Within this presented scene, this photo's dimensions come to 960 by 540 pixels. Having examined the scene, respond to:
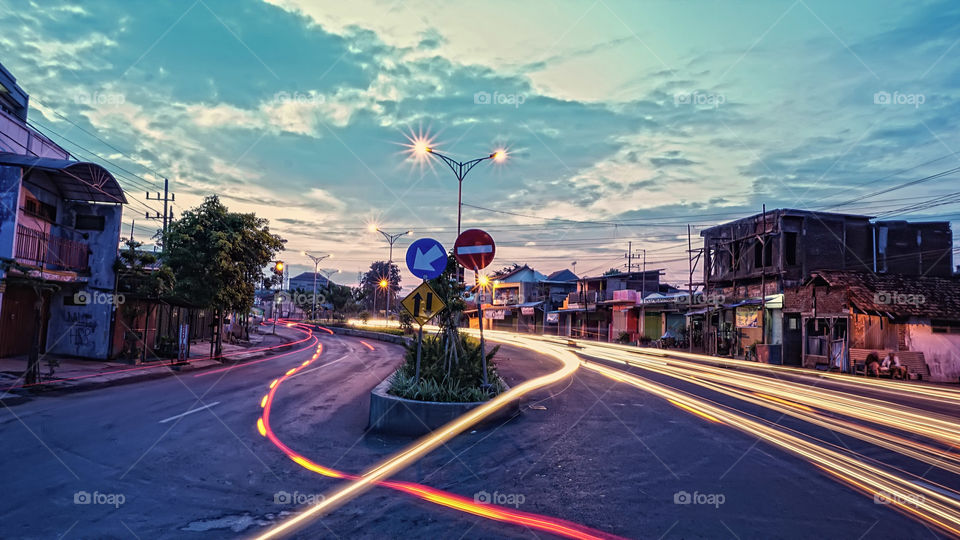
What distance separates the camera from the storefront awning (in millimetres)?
18875

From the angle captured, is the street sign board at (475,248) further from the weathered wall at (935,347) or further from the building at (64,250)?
the weathered wall at (935,347)

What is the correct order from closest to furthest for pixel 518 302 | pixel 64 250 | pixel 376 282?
pixel 64 250 < pixel 518 302 < pixel 376 282

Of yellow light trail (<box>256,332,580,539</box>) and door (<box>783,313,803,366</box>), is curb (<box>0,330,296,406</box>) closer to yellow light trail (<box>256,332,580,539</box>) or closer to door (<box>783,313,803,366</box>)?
yellow light trail (<box>256,332,580,539</box>)

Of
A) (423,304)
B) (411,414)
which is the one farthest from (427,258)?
(411,414)

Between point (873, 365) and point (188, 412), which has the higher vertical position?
point (873, 365)

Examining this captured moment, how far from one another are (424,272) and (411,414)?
2.85 metres

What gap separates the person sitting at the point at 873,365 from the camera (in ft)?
85.9

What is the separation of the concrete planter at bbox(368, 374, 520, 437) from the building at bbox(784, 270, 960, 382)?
85.3 feet

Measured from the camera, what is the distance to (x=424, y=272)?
11.1 m

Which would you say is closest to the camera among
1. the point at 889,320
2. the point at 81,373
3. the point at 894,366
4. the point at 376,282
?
the point at 81,373

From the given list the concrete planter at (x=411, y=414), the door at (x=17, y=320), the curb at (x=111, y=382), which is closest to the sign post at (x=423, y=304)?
the concrete planter at (x=411, y=414)

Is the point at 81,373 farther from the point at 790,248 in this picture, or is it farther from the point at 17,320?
the point at 790,248

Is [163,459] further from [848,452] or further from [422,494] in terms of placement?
[848,452]

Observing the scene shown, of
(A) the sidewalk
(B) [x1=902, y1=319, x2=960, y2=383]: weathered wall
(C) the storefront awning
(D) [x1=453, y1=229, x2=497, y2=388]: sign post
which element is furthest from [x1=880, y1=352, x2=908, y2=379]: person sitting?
(C) the storefront awning
